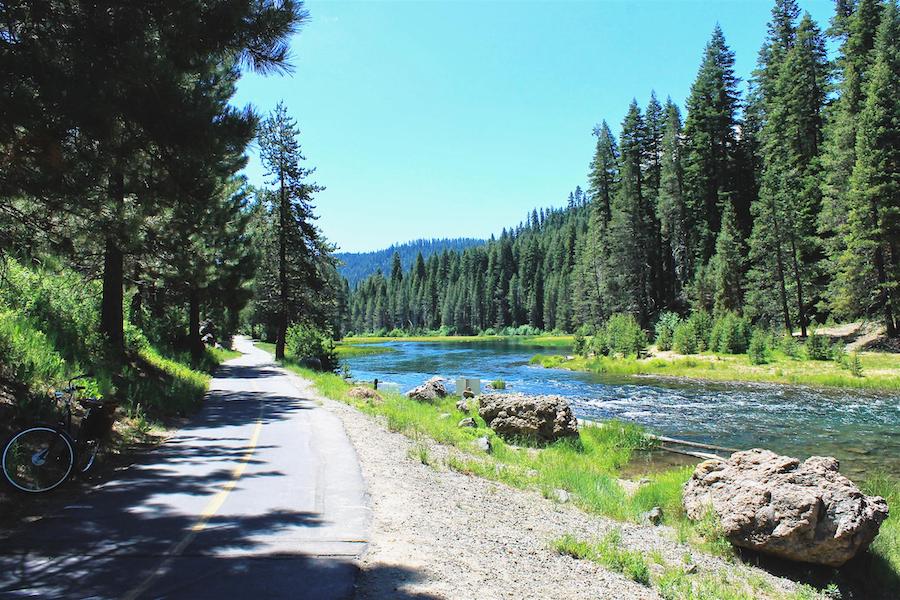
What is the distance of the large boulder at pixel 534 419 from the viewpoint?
49.3 feet

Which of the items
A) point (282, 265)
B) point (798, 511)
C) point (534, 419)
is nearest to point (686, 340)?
point (282, 265)

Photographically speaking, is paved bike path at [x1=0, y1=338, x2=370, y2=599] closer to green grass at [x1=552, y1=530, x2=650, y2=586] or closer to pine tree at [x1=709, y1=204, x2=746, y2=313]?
green grass at [x1=552, y1=530, x2=650, y2=586]

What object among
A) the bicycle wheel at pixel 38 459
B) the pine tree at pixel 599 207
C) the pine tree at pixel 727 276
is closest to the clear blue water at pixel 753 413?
the bicycle wheel at pixel 38 459

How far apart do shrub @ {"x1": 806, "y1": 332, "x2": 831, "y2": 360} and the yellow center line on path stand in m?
33.7

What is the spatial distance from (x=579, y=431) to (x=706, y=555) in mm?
8639

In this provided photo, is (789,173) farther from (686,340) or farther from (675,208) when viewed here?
(686,340)

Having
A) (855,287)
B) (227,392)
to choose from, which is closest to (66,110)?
(227,392)

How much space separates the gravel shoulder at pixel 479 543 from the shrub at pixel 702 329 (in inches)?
1363

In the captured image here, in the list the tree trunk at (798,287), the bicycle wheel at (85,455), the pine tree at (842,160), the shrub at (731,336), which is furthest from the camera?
the tree trunk at (798,287)

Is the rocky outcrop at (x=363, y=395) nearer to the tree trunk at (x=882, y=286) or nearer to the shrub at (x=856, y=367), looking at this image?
the shrub at (x=856, y=367)

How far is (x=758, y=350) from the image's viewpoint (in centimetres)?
3428

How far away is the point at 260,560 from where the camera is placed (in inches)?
202

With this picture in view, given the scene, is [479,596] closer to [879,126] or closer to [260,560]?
[260,560]

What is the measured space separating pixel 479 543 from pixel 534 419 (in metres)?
9.29
